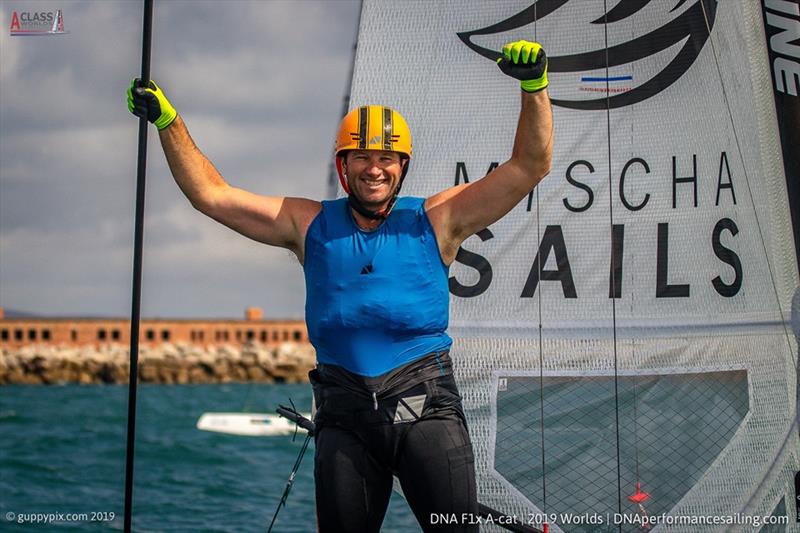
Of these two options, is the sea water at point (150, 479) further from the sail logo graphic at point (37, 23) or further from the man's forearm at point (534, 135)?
the sail logo graphic at point (37, 23)

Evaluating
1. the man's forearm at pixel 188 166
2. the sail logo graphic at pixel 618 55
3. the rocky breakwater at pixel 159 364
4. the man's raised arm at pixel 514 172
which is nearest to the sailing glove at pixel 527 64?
the man's raised arm at pixel 514 172

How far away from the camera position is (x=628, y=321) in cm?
452

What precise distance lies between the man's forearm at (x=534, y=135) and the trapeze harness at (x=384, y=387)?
1.20 feet

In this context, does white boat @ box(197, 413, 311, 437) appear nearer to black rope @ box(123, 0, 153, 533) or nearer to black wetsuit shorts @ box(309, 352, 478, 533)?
black rope @ box(123, 0, 153, 533)

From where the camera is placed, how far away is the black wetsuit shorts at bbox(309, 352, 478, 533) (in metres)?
3.17

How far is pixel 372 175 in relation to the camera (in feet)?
10.8

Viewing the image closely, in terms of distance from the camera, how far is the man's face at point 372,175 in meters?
3.30

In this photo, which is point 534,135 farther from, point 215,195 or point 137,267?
point 137,267

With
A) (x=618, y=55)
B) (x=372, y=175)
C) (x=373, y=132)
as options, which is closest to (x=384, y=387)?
(x=372, y=175)

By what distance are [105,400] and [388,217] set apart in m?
38.5

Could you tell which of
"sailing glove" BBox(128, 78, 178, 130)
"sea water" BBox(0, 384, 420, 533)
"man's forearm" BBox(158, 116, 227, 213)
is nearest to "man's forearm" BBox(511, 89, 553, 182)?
"man's forearm" BBox(158, 116, 227, 213)

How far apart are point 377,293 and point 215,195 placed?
579mm

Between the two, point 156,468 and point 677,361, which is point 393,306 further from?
point 156,468

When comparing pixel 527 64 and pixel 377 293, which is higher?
pixel 527 64
